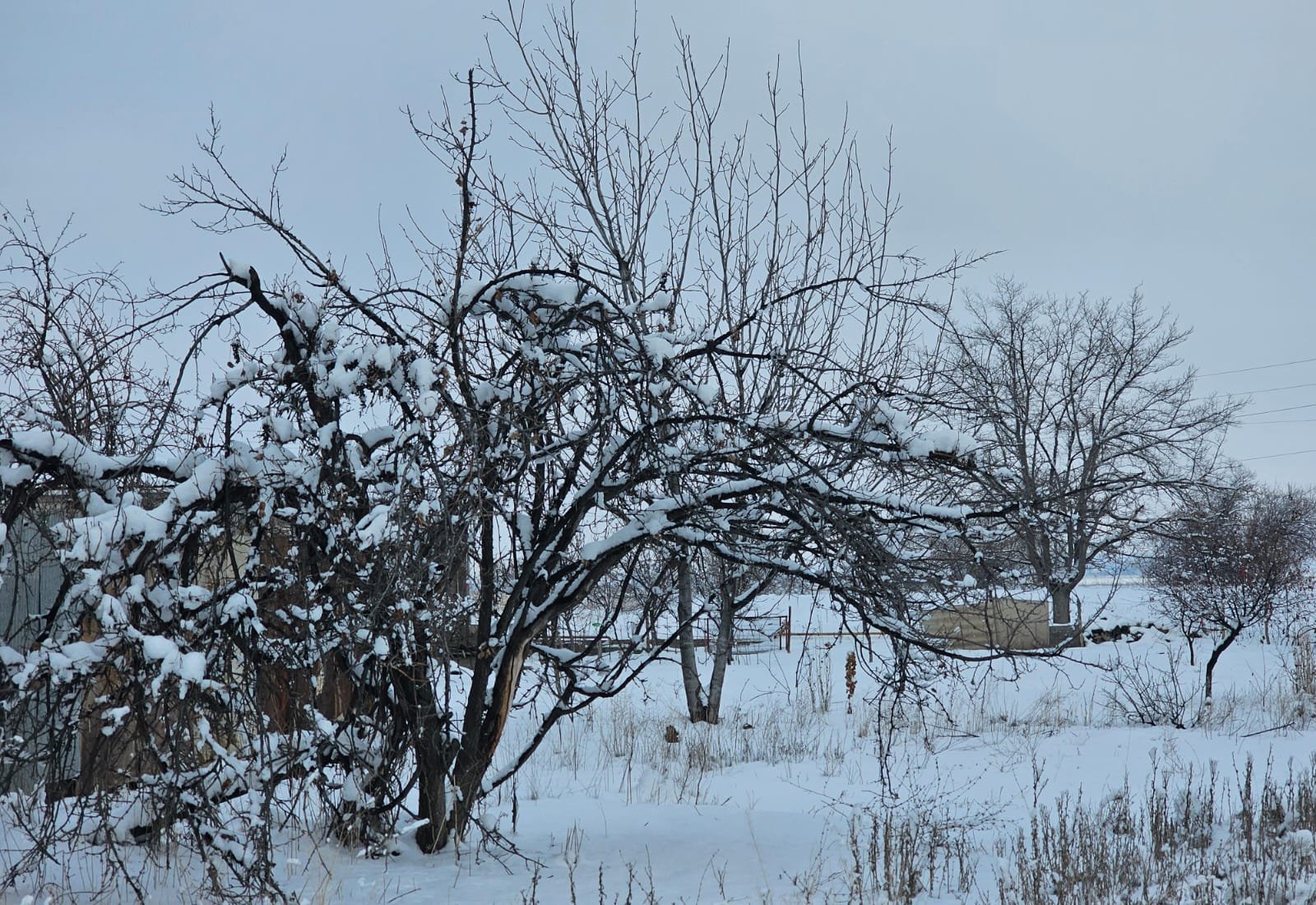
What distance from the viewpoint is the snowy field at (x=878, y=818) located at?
4.35 m

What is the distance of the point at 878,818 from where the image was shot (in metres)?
5.81

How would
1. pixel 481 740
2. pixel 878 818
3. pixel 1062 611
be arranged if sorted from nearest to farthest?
pixel 481 740 < pixel 878 818 < pixel 1062 611

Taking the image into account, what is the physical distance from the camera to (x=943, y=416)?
4.49 meters

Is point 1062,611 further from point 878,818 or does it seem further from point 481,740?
point 481,740

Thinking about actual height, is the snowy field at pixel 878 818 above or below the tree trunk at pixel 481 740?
below

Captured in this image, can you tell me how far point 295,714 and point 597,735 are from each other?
722 centimetres

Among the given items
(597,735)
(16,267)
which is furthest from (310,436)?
(597,735)

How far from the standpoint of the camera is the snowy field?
4348 millimetres

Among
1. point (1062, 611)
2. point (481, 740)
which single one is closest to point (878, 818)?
point (481, 740)

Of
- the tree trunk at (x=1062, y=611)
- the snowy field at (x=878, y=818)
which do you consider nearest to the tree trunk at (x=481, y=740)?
the snowy field at (x=878, y=818)

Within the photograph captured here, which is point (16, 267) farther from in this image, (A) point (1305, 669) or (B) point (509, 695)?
(A) point (1305, 669)

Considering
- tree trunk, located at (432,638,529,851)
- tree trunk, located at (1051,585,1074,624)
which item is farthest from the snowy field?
tree trunk, located at (1051,585,1074,624)

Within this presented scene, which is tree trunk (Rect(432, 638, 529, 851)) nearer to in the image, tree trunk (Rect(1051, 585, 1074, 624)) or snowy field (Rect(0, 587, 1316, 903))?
snowy field (Rect(0, 587, 1316, 903))

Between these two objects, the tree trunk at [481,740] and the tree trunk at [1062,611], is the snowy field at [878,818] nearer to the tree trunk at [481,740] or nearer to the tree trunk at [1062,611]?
the tree trunk at [481,740]
